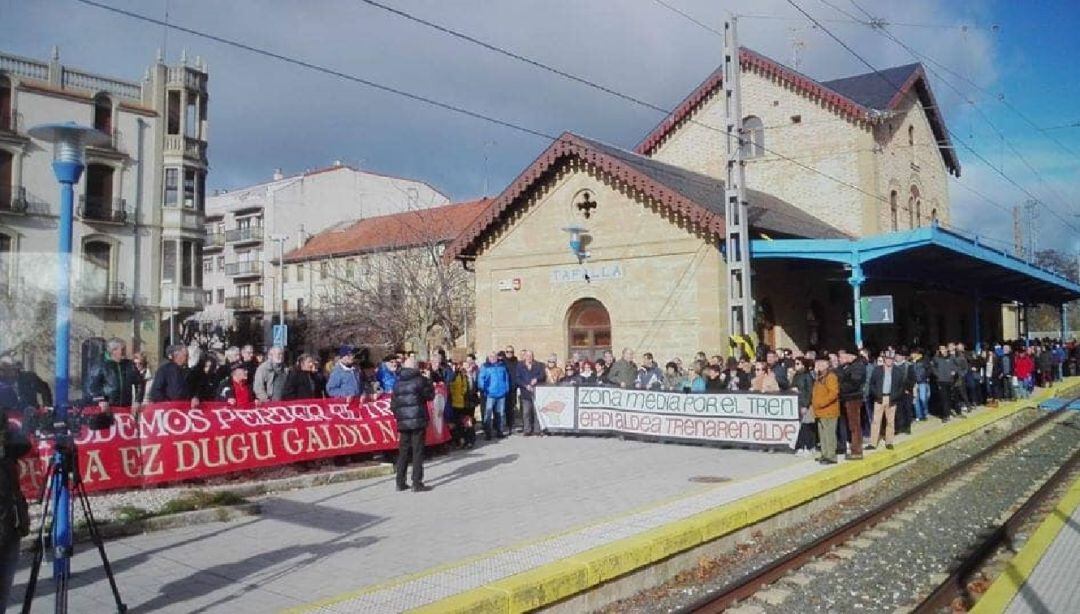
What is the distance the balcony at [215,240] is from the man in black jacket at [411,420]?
57.1 meters

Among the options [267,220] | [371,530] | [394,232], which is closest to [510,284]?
Answer: [371,530]

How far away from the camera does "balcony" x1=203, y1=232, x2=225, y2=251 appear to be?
62.4 metres

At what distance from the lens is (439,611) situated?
18.0 ft

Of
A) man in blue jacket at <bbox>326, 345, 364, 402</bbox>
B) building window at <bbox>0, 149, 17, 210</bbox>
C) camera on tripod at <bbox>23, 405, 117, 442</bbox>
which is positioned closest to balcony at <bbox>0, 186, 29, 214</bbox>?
building window at <bbox>0, 149, 17, 210</bbox>

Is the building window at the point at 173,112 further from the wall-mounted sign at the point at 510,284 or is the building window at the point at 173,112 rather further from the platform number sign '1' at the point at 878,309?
the platform number sign '1' at the point at 878,309

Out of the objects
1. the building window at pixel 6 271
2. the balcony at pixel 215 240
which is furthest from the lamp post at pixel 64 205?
the balcony at pixel 215 240

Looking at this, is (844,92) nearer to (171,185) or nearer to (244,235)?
(171,185)

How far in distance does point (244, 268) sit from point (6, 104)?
34555 millimetres

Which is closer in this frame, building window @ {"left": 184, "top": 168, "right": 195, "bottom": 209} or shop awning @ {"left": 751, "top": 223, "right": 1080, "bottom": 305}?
shop awning @ {"left": 751, "top": 223, "right": 1080, "bottom": 305}

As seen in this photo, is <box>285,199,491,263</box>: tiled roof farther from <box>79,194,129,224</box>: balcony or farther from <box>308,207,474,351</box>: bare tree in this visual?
<box>79,194,129,224</box>: balcony

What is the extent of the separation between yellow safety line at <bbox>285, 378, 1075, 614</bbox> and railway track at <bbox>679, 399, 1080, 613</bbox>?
0.63 metres

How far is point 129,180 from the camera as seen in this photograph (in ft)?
106

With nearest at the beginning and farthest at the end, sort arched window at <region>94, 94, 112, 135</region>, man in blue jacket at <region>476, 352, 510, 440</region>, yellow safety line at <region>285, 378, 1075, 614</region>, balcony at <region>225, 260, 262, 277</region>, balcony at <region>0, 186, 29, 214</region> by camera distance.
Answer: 1. yellow safety line at <region>285, 378, 1075, 614</region>
2. balcony at <region>0, 186, 29, 214</region>
3. man in blue jacket at <region>476, 352, 510, 440</region>
4. arched window at <region>94, 94, 112, 135</region>
5. balcony at <region>225, 260, 262, 277</region>

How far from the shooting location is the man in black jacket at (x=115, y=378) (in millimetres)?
9953
